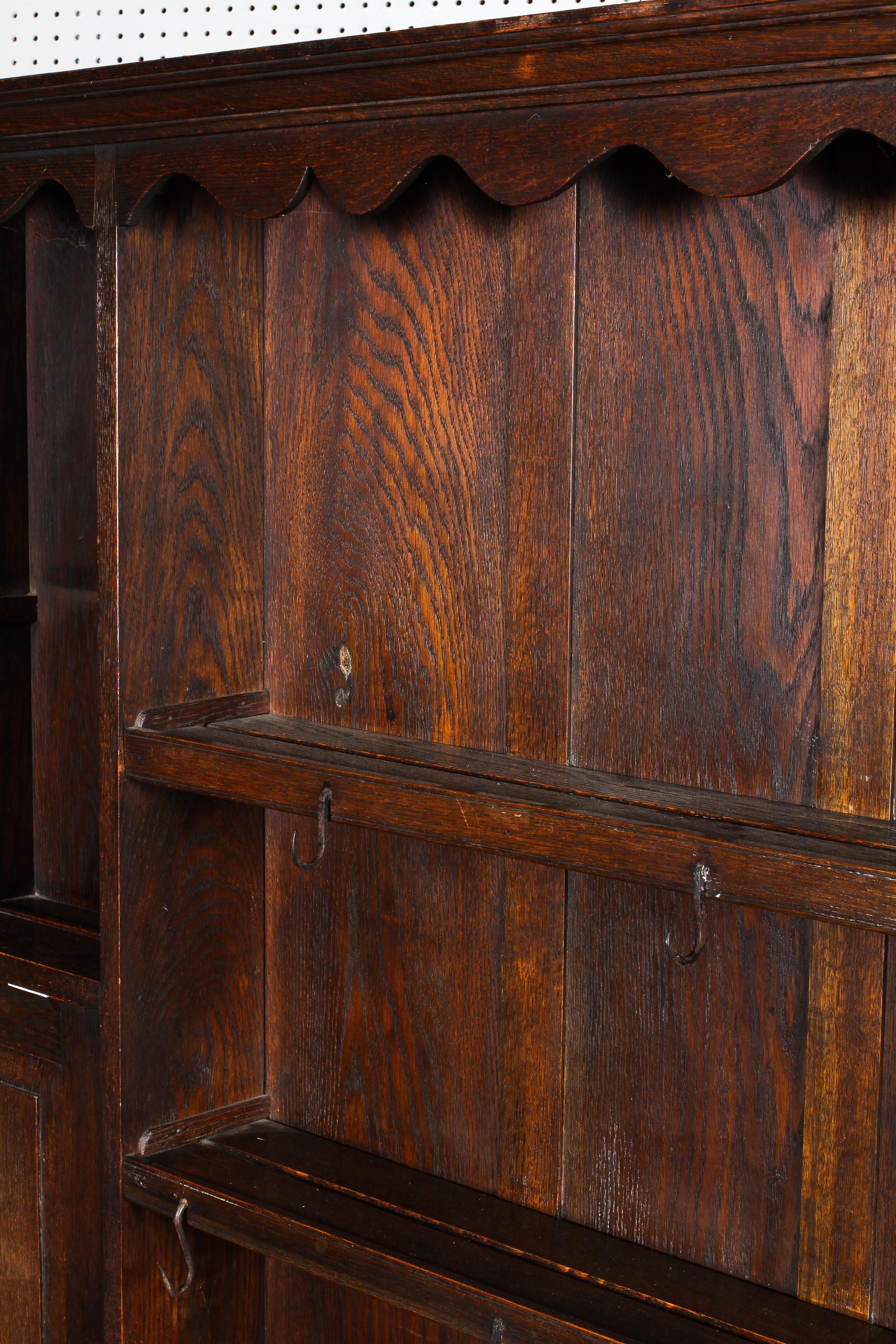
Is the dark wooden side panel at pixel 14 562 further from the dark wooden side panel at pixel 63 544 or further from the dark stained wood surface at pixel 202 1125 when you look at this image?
the dark stained wood surface at pixel 202 1125

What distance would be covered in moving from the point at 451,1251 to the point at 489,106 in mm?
1344

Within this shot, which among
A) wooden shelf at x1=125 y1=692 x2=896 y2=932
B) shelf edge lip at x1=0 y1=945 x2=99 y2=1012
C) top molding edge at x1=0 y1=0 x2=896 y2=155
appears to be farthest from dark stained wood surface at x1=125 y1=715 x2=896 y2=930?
top molding edge at x1=0 y1=0 x2=896 y2=155

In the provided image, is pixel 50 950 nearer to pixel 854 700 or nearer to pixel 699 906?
pixel 699 906

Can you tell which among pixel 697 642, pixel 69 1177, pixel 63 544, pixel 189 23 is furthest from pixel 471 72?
pixel 69 1177

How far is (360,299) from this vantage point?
2025mm

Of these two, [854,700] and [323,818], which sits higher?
[854,700]

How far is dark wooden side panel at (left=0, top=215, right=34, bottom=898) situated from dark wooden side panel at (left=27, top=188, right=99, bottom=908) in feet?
0.04

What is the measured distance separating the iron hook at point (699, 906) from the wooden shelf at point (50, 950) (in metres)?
0.93

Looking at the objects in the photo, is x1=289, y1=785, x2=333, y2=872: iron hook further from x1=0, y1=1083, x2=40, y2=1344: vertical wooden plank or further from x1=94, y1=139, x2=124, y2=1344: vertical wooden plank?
x1=0, y1=1083, x2=40, y2=1344: vertical wooden plank

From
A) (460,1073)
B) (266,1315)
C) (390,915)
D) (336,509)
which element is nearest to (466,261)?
(336,509)

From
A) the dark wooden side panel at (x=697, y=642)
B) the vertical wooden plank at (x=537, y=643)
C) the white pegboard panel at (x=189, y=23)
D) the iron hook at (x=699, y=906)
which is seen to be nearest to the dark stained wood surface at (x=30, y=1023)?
the vertical wooden plank at (x=537, y=643)

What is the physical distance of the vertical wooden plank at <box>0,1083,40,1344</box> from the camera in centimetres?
227

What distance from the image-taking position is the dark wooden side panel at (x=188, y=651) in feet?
6.54

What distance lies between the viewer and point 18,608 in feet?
7.97
